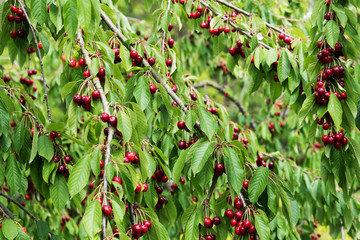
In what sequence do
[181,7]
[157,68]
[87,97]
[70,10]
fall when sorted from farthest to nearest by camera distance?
[181,7], [157,68], [87,97], [70,10]

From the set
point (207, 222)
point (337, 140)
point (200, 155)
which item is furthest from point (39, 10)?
point (337, 140)

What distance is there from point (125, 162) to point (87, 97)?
396 mm

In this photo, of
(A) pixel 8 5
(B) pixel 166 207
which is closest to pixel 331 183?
(B) pixel 166 207

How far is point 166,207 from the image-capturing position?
92.4 inches

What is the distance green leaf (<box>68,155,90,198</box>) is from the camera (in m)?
1.58

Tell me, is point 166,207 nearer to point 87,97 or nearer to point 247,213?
point 247,213

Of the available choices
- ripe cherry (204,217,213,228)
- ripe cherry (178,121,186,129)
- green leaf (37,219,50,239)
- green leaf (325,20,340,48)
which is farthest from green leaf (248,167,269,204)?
green leaf (37,219,50,239)

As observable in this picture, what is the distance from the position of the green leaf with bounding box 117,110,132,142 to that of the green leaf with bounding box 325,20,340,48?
1.05 metres

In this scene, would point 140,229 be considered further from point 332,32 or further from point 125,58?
point 332,32

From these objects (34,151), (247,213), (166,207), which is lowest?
(166,207)

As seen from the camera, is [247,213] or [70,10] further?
[247,213]

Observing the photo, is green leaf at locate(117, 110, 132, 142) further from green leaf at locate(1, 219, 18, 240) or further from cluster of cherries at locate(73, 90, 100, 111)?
green leaf at locate(1, 219, 18, 240)

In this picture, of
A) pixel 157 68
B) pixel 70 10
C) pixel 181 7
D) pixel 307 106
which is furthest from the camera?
pixel 181 7

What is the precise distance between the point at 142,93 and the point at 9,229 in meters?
0.92
